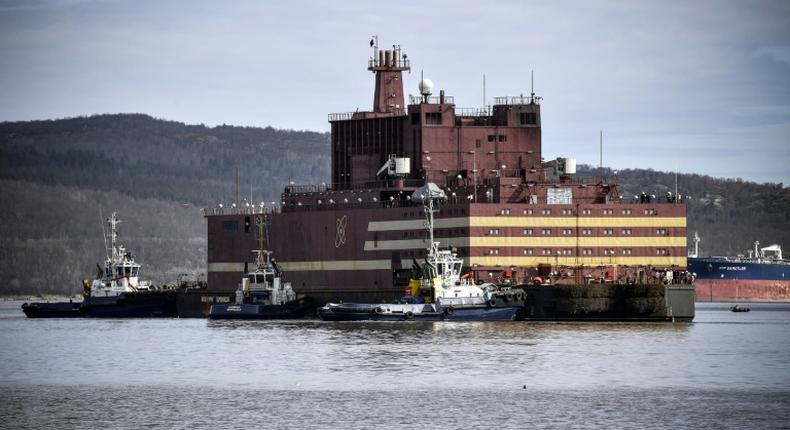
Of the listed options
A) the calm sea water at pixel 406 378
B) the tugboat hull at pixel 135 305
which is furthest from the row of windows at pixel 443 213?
the tugboat hull at pixel 135 305

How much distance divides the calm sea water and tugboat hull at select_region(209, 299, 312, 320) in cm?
1894

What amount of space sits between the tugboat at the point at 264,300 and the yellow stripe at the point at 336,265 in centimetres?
512

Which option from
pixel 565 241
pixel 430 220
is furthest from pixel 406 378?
pixel 565 241

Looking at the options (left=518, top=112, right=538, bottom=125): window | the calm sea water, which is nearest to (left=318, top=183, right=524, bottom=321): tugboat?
the calm sea water

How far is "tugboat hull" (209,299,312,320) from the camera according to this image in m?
144

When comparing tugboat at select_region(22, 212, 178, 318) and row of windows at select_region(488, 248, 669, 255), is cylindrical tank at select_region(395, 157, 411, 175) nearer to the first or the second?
row of windows at select_region(488, 248, 669, 255)

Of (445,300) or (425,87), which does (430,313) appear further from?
(425,87)

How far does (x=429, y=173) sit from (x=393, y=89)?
12986 millimetres

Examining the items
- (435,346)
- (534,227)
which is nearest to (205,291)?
(534,227)

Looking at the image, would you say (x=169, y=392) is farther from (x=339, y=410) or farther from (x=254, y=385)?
(x=339, y=410)

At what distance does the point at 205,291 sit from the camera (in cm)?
16188

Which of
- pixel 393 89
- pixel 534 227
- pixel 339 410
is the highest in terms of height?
pixel 393 89

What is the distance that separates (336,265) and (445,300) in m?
24.8

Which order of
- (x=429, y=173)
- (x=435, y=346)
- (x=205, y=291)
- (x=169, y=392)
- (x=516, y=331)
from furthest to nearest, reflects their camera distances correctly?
(x=205, y=291), (x=429, y=173), (x=516, y=331), (x=435, y=346), (x=169, y=392)
